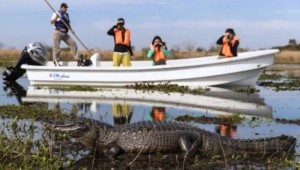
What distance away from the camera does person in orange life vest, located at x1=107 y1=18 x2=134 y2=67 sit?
1730 cm

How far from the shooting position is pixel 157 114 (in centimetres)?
1042

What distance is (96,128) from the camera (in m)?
6.41

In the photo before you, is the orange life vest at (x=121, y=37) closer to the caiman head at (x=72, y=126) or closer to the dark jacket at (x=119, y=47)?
the dark jacket at (x=119, y=47)

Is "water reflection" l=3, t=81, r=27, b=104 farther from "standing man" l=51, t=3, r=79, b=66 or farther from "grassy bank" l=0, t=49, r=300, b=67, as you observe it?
"grassy bank" l=0, t=49, r=300, b=67

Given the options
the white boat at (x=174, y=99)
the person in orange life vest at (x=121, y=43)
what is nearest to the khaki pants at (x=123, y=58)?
the person in orange life vest at (x=121, y=43)

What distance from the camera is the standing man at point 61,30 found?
18.4 meters

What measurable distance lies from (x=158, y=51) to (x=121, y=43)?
1415 millimetres

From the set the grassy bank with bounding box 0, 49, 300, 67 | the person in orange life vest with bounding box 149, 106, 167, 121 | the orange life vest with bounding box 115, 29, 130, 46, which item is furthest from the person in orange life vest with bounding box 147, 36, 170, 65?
the grassy bank with bounding box 0, 49, 300, 67

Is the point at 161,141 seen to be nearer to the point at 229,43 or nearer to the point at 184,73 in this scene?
the point at 184,73

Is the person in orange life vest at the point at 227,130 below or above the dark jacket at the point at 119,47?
below

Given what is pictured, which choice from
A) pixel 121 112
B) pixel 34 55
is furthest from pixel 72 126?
pixel 34 55

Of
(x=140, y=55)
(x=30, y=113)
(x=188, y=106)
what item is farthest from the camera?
(x=140, y=55)

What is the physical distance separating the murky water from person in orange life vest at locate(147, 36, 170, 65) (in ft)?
9.04

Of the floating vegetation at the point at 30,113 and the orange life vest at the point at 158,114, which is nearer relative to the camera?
the floating vegetation at the point at 30,113
